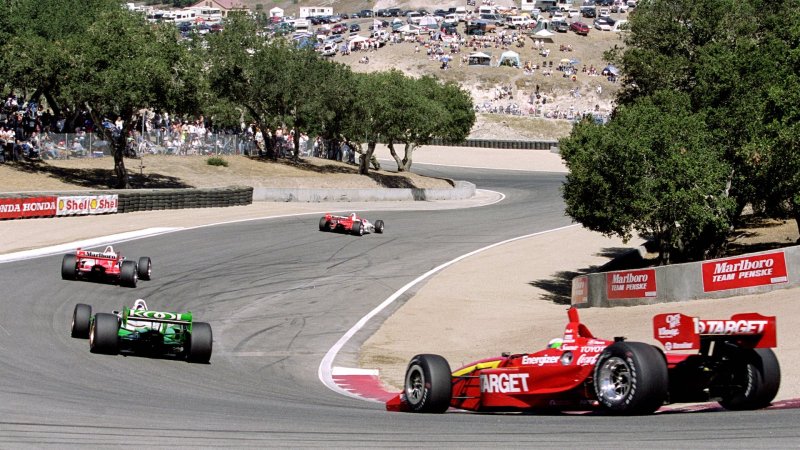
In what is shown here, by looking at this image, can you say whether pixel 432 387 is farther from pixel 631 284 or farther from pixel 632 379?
pixel 631 284

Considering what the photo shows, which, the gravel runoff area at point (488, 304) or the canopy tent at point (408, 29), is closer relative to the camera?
the gravel runoff area at point (488, 304)

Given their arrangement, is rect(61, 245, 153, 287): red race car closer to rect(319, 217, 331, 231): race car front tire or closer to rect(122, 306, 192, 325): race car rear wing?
rect(122, 306, 192, 325): race car rear wing

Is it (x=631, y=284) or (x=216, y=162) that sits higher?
(x=216, y=162)

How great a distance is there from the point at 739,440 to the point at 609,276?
17552mm

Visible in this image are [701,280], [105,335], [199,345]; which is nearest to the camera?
[105,335]

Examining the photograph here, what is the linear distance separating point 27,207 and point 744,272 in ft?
81.1

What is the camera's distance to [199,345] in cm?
1706

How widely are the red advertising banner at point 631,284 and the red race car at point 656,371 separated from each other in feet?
44.8

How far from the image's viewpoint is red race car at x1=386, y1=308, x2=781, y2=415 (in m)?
10.2

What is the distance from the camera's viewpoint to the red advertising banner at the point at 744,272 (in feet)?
75.0

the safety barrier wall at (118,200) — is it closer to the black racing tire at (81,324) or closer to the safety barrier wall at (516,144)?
the black racing tire at (81,324)

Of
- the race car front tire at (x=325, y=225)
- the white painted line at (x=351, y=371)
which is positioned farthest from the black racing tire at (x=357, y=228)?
the white painted line at (x=351, y=371)

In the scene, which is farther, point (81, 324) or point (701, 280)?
point (701, 280)

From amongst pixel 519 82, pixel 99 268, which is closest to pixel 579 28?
pixel 519 82
